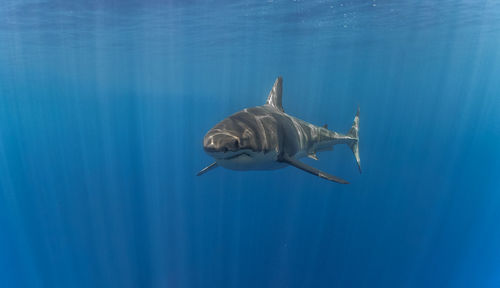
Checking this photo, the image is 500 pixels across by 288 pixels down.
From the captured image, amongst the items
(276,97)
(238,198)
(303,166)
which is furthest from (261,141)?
(238,198)

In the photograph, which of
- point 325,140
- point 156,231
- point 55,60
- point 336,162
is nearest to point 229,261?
point 156,231

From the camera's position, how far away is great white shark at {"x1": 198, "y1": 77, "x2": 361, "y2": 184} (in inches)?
159

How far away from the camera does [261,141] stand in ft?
15.1

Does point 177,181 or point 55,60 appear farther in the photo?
point 55,60

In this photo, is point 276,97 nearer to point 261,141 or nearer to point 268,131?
point 268,131

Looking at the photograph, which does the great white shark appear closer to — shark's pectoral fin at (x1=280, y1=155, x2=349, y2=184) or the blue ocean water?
shark's pectoral fin at (x1=280, y1=155, x2=349, y2=184)

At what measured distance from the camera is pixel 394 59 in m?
37.5

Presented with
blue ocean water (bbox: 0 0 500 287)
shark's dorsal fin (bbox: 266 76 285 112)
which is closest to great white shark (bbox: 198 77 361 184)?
shark's dorsal fin (bbox: 266 76 285 112)

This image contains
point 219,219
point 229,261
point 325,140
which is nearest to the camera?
point 325,140

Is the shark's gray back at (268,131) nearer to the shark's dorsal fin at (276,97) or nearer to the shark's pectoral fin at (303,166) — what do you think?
the shark's pectoral fin at (303,166)

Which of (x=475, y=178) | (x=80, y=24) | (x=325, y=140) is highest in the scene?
(x=80, y=24)

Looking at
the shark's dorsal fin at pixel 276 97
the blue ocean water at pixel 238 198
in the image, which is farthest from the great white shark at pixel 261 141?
the blue ocean water at pixel 238 198

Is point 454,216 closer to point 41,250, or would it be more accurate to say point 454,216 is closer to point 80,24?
point 41,250

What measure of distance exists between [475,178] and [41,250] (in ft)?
114
